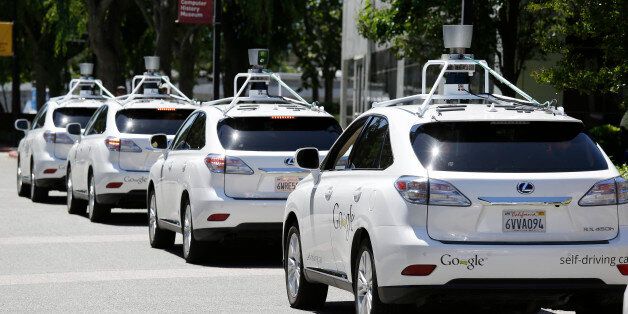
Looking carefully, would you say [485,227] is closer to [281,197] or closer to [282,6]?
[281,197]

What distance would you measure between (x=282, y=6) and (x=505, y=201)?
35.9 m

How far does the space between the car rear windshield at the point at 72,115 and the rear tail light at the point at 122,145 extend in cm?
480

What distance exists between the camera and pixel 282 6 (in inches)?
1752

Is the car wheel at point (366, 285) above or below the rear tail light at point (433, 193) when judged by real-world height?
below

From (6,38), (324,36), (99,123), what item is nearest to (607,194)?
(99,123)

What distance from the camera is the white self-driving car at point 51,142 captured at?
24125mm

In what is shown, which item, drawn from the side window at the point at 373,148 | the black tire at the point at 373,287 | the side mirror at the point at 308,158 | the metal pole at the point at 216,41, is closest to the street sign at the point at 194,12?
the metal pole at the point at 216,41

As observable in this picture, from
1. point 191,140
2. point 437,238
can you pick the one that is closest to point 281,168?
point 191,140

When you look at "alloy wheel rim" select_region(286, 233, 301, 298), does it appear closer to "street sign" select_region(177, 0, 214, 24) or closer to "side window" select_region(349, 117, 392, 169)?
"side window" select_region(349, 117, 392, 169)

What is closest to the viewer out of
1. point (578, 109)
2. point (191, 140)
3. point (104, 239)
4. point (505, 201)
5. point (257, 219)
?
point (505, 201)

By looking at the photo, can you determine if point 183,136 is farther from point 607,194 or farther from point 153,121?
point 607,194

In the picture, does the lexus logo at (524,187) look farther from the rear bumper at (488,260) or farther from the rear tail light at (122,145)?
the rear tail light at (122,145)

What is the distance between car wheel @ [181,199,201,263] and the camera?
1490 cm

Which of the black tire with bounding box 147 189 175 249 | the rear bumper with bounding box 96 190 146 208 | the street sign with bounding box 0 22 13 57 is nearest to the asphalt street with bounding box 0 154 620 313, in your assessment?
the black tire with bounding box 147 189 175 249
